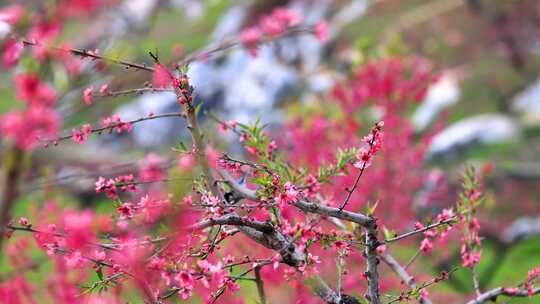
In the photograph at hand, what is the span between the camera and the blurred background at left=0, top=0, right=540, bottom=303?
12.6 meters

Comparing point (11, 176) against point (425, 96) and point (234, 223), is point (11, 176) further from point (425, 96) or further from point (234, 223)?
point (425, 96)

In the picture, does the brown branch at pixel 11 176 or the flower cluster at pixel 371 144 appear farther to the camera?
the flower cluster at pixel 371 144

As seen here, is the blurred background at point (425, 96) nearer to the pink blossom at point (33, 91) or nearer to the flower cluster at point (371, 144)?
the flower cluster at point (371, 144)

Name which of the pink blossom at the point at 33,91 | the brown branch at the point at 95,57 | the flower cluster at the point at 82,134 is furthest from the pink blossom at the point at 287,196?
the pink blossom at the point at 33,91

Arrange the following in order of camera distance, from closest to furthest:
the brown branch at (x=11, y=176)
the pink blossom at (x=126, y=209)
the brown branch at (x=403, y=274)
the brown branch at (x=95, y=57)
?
the brown branch at (x=11, y=176)
the brown branch at (x=95, y=57)
the pink blossom at (x=126, y=209)
the brown branch at (x=403, y=274)

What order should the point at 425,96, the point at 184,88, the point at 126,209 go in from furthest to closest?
1. the point at 425,96
2. the point at 184,88
3. the point at 126,209

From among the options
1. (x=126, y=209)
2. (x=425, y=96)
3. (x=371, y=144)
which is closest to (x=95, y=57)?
(x=126, y=209)

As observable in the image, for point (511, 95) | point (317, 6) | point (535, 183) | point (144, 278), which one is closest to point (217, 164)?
point (144, 278)

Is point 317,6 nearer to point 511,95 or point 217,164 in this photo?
point 511,95

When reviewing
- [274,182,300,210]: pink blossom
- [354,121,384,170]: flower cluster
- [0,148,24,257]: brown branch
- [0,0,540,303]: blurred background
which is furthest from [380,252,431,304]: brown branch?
[0,0,540,303]: blurred background

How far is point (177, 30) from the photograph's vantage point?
1052 inches

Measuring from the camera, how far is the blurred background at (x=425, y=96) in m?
12.6

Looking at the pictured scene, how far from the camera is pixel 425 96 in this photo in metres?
11.8

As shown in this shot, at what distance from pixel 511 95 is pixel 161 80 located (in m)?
15.9
